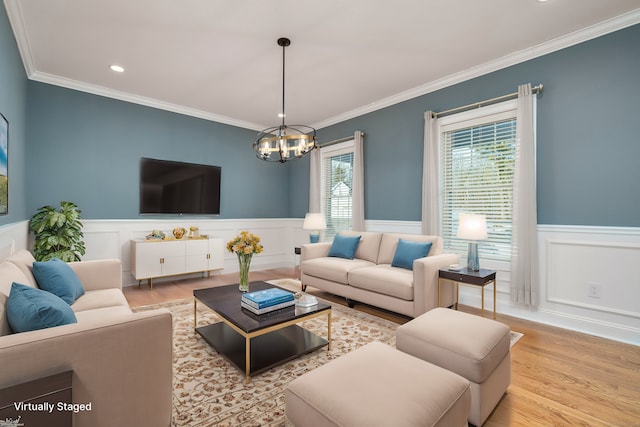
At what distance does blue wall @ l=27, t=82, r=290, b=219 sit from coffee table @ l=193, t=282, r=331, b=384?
8.96ft

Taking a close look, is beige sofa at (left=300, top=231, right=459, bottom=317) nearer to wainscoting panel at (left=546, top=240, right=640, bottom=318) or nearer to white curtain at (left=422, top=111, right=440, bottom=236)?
white curtain at (left=422, top=111, right=440, bottom=236)

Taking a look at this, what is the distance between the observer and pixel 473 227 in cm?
300

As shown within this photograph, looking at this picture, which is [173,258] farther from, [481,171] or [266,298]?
[481,171]

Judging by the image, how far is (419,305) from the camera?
282 centimetres

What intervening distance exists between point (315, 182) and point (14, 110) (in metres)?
3.99

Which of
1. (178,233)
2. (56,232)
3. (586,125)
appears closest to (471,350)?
(586,125)

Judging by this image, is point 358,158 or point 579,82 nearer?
point 579,82

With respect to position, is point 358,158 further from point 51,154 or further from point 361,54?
point 51,154

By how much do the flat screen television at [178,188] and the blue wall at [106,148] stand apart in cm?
12

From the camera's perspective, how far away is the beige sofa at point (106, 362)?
1.10 meters

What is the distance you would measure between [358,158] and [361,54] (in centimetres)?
179

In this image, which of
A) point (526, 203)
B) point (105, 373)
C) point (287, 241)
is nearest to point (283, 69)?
Answer: point (526, 203)

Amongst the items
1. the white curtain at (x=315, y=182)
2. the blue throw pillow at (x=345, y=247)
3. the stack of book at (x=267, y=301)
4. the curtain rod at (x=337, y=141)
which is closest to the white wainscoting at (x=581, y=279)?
the blue throw pillow at (x=345, y=247)

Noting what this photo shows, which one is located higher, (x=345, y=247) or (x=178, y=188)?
(x=178, y=188)
